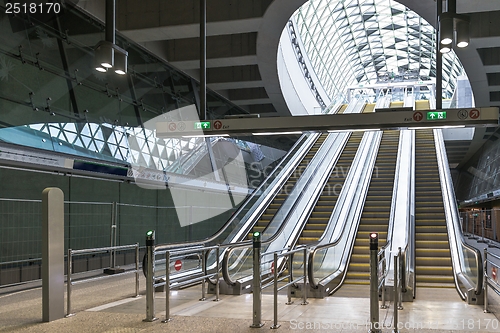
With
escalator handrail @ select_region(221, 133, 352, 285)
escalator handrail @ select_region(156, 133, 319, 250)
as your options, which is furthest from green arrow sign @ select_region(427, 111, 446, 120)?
→ escalator handrail @ select_region(156, 133, 319, 250)

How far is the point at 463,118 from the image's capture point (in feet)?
32.9

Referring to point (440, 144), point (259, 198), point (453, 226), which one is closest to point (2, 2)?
point (259, 198)

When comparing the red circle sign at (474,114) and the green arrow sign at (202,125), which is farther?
the green arrow sign at (202,125)

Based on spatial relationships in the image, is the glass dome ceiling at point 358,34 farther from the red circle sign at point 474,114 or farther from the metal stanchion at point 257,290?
the metal stanchion at point 257,290

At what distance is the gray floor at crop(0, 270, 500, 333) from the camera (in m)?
6.20

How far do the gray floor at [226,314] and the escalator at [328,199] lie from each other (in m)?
3.84

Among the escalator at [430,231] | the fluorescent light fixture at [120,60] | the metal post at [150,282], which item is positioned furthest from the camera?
the escalator at [430,231]

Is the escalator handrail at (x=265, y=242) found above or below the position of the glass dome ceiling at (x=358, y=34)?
below

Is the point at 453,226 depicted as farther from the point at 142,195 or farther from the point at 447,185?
the point at 142,195

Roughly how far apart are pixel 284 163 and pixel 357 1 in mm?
21113

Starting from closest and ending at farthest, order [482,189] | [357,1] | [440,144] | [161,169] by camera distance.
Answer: [161,169] < [440,144] < [482,189] < [357,1]

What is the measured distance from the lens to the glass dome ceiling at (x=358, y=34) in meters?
32.1

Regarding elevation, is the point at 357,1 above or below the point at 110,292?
above

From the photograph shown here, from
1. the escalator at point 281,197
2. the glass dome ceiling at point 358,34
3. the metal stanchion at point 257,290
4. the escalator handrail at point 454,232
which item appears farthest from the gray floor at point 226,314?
the glass dome ceiling at point 358,34
